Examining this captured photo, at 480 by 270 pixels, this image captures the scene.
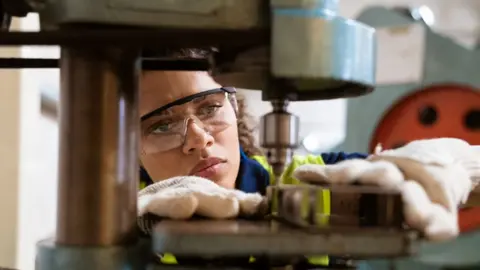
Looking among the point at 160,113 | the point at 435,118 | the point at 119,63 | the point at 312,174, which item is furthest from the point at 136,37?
the point at 435,118

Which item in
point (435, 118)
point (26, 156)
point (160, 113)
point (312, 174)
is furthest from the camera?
point (435, 118)

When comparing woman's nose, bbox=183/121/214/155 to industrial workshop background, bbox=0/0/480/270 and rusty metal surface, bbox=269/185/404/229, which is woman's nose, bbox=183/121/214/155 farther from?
rusty metal surface, bbox=269/185/404/229

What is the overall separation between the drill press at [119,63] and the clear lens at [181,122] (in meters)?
0.46

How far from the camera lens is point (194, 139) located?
0.97m

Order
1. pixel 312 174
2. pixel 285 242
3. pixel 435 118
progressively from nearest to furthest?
pixel 285 242
pixel 312 174
pixel 435 118

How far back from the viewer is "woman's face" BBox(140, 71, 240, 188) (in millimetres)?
957

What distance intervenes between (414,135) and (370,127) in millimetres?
162

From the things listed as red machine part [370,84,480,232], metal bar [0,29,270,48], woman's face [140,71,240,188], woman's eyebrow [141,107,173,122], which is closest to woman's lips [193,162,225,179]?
woman's face [140,71,240,188]

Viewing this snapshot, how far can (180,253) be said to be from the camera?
42 centimetres

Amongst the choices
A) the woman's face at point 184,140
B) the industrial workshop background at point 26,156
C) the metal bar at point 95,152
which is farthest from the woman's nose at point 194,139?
the metal bar at point 95,152

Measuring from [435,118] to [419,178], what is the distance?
1.35 m

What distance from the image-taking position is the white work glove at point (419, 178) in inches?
17.2

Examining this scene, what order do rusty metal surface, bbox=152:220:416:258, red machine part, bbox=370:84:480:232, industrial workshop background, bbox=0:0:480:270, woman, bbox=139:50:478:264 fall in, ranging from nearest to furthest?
rusty metal surface, bbox=152:220:416:258 → woman, bbox=139:50:478:264 → industrial workshop background, bbox=0:0:480:270 → red machine part, bbox=370:84:480:232

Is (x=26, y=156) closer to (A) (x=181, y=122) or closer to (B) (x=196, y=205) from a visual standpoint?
(A) (x=181, y=122)
